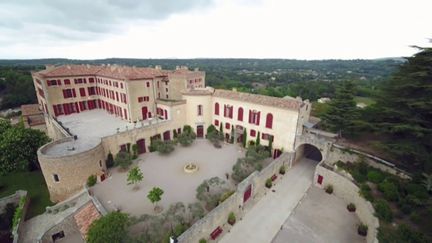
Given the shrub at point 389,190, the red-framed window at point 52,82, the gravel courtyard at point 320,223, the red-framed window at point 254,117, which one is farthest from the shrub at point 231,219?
Result: the red-framed window at point 52,82

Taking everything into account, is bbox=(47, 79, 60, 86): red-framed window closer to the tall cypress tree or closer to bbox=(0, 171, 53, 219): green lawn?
bbox=(0, 171, 53, 219): green lawn

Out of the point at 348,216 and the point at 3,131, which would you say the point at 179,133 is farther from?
the point at 348,216

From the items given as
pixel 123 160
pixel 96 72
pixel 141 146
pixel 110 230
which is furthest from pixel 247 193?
pixel 96 72

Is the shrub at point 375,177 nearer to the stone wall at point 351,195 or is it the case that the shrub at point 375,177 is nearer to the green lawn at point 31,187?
the stone wall at point 351,195

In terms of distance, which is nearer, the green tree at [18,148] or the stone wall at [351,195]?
the stone wall at [351,195]

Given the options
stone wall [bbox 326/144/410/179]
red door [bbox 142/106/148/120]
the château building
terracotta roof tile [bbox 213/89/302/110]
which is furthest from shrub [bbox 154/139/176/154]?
stone wall [bbox 326/144/410/179]
